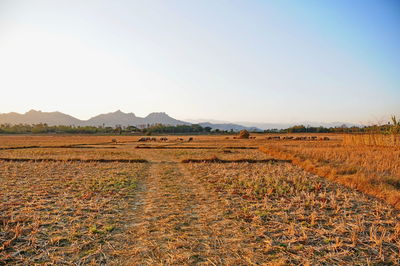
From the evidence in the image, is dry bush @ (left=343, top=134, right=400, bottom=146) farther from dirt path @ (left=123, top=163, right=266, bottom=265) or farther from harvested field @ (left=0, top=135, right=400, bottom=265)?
dirt path @ (left=123, top=163, right=266, bottom=265)

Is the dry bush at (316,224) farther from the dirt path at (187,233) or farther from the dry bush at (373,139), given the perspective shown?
the dry bush at (373,139)

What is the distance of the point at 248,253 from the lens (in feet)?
17.3

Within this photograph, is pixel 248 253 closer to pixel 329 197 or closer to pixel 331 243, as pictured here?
pixel 331 243

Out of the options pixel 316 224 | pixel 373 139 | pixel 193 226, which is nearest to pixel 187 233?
pixel 193 226

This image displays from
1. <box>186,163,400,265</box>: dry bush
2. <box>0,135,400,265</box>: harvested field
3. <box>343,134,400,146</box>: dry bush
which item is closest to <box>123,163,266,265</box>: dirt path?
<box>0,135,400,265</box>: harvested field

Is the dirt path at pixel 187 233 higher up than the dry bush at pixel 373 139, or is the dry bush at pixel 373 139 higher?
the dry bush at pixel 373 139

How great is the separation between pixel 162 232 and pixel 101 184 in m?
7.08

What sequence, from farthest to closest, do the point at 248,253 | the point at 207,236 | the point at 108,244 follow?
the point at 207,236 < the point at 108,244 < the point at 248,253

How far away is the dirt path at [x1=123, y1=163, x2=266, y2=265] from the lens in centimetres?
509

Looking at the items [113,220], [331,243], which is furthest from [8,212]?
[331,243]

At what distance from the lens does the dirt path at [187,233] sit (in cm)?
509

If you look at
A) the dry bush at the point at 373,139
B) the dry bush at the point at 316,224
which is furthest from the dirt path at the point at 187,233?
the dry bush at the point at 373,139

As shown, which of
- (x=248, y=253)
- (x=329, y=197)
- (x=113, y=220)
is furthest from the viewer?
(x=329, y=197)

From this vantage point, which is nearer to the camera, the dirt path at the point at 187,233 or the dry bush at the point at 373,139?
the dirt path at the point at 187,233
